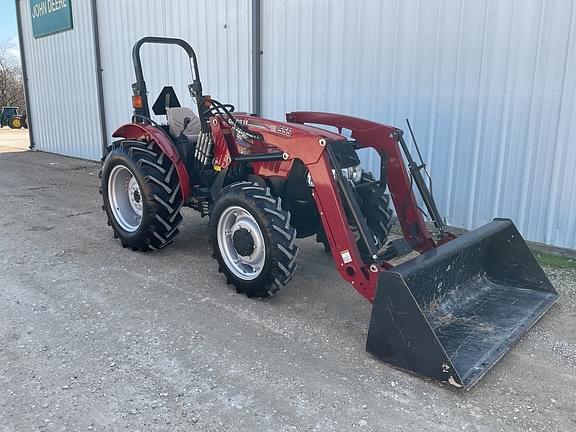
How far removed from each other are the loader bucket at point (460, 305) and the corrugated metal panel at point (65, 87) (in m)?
9.51

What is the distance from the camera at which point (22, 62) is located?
13703 mm

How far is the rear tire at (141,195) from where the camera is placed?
444 cm

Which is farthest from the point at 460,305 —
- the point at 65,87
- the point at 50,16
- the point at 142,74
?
the point at 50,16

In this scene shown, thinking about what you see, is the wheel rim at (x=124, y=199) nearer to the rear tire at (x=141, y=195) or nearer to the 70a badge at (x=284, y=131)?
the rear tire at (x=141, y=195)

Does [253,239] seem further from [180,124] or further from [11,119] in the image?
[11,119]

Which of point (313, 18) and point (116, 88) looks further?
point (116, 88)

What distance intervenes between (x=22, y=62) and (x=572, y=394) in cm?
1500

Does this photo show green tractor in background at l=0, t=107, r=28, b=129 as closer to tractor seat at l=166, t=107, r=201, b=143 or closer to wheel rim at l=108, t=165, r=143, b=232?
wheel rim at l=108, t=165, r=143, b=232

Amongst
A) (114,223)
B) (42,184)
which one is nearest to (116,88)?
(42,184)

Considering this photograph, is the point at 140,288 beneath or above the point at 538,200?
beneath

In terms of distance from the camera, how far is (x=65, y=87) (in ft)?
39.1

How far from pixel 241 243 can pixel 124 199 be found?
2.04 metres

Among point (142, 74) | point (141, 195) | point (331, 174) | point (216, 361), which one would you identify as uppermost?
point (142, 74)

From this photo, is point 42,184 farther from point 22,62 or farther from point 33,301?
point 22,62
